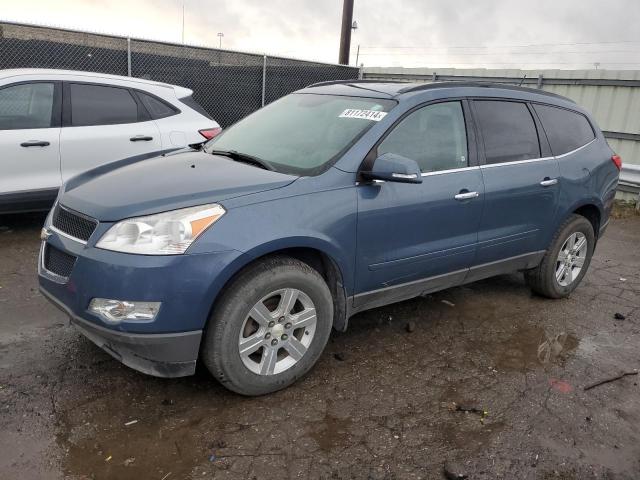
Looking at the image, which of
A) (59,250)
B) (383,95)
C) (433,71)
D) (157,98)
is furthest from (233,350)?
(433,71)

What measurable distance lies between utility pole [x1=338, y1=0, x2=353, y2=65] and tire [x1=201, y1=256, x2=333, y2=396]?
13.6 m

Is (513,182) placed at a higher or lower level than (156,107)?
lower

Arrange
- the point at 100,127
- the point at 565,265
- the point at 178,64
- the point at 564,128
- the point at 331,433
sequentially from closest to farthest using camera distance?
1. the point at 331,433
2. the point at 564,128
3. the point at 565,265
4. the point at 100,127
5. the point at 178,64

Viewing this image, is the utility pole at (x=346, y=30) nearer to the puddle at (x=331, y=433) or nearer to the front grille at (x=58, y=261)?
the front grille at (x=58, y=261)

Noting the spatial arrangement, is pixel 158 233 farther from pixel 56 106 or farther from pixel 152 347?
pixel 56 106

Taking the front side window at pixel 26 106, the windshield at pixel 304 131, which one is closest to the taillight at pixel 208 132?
the front side window at pixel 26 106

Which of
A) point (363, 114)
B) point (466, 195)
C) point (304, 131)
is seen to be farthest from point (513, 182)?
point (304, 131)

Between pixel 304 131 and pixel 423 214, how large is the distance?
983 mm

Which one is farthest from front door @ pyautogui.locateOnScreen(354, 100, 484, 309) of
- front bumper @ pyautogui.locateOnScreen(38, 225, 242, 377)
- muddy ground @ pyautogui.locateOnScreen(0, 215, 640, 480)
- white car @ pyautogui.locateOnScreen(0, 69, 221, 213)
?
white car @ pyautogui.locateOnScreen(0, 69, 221, 213)

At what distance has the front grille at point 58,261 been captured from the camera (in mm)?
2961

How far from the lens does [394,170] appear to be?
10.8 feet

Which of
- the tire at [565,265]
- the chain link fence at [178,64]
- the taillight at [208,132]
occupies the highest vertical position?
the chain link fence at [178,64]

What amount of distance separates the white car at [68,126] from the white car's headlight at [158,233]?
3.00 meters

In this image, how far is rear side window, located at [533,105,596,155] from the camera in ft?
15.4
